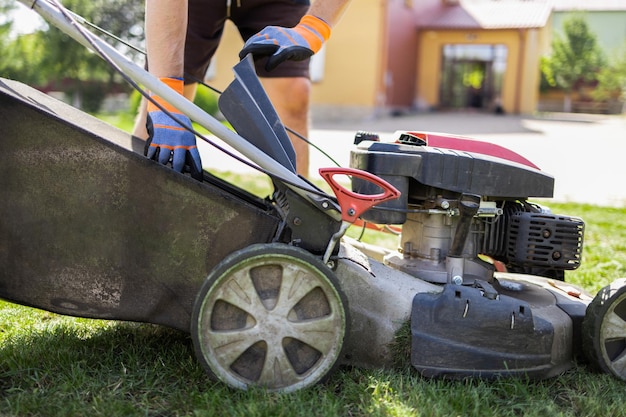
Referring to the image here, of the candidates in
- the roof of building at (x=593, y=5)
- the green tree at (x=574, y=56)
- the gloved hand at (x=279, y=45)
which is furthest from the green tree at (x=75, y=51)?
the roof of building at (x=593, y=5)

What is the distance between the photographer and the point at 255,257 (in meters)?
1.57

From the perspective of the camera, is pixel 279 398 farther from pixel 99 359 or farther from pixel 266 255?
pixel 99 359

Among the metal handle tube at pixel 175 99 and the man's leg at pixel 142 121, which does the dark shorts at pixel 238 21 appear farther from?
the metal handle tube at pixel 175 99

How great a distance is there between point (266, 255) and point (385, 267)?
0.46 meters

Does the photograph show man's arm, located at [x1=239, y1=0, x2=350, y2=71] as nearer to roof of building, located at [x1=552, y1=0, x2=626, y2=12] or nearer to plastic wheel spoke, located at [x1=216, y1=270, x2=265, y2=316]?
plastic wheel spoke, located at [x1=216, y1=270, x2=265, y2=316]

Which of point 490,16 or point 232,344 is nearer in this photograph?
point 232,344

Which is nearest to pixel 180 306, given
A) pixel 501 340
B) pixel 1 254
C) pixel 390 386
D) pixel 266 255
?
pixel 266 255

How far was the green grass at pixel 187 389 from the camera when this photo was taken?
5.12 feet

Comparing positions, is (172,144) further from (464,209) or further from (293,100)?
(293,100)

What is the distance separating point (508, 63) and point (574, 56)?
11456 mm

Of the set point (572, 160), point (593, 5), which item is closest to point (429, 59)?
point (572, 160)

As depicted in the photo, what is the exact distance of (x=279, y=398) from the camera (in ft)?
5.19

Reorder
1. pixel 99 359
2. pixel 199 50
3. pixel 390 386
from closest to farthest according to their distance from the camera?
pixel 390 386 < pixel 99 359 < pixel 199 50

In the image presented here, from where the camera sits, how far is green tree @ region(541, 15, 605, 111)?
32406 mm
